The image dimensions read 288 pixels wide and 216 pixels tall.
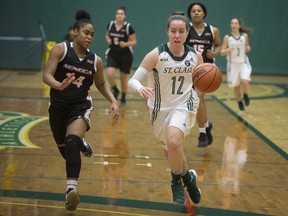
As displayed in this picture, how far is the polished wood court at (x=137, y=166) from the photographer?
20.7 feet

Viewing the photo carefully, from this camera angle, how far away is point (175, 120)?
6.10m

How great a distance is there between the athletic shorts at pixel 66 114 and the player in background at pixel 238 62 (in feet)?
23.8

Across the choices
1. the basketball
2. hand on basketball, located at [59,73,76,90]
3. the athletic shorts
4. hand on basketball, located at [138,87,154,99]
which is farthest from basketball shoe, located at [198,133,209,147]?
hand on basketball, located at [59,73,76,90]

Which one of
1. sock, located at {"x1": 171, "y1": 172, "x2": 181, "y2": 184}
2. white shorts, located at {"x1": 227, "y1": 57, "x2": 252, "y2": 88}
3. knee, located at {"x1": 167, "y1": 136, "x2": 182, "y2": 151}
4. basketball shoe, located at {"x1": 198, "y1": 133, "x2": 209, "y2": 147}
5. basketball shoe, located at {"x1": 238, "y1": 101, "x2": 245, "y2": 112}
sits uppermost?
knee, located at {"x1": 167, "y1": 136, "x2": 182, "y2": 151}

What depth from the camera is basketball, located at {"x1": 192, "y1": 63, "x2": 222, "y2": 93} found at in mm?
6641

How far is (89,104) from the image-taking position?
6391mm

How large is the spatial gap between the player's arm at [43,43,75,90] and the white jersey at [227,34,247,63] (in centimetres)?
785

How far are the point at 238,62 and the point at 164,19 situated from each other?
8.20 metres

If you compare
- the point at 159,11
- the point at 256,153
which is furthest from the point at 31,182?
the point at 159,11

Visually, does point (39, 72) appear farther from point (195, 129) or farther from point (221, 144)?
point (221, 144)

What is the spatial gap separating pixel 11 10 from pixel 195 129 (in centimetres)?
1088

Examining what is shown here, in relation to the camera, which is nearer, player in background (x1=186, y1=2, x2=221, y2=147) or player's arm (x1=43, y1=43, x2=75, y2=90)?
player's arm (x1=43, y1=43, x2=75, y2=90)

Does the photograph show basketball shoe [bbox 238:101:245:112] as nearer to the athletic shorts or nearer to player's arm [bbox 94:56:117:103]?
player's arm [bbox 94:56:117:103]

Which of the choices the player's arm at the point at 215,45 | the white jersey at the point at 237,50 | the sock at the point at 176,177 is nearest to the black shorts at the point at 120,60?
the white jersey at the point at 237,50
